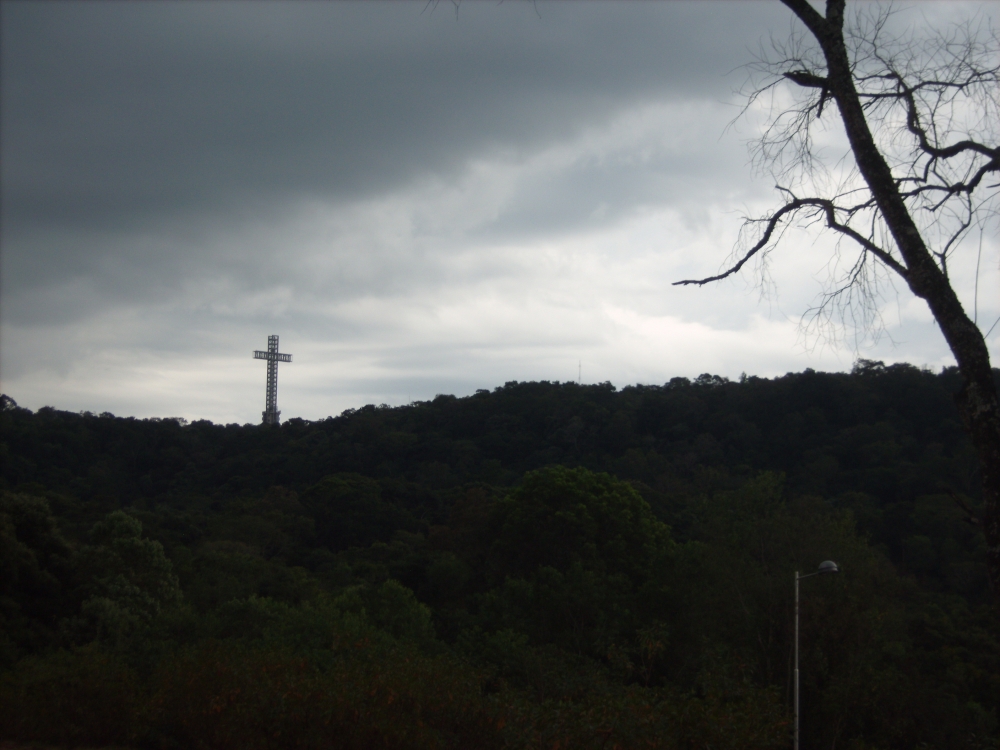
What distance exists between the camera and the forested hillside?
22.1 ft

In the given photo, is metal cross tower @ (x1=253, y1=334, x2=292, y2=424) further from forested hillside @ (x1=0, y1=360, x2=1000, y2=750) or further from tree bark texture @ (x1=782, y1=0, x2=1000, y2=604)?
tree bark texture @ (x1=782, y1=0, x2=1000, y2=604)

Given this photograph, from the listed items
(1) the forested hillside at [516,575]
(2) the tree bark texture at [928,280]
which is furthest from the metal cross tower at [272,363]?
(2) the tree bark texture at [928,280]

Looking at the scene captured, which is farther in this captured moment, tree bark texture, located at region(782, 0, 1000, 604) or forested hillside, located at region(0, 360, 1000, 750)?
forested hillside, located at region(0, 360, 1000, 750)

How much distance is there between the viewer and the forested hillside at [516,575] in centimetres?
673

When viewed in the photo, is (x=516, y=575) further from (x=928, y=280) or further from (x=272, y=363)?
(x=272, y=363)

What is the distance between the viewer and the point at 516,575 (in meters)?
31.8

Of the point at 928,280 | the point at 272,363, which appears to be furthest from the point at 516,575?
the point at 272,363

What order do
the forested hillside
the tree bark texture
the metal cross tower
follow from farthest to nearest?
the metal cross tower
the forested hillside
the tree bark texture

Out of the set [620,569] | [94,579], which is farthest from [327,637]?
[620,569]

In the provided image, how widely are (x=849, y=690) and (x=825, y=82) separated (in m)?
18.0

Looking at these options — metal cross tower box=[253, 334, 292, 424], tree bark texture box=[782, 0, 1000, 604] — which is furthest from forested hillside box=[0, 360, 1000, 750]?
metal cross tower box=[253, 334, 292, 424]

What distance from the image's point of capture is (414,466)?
6191 centimetres

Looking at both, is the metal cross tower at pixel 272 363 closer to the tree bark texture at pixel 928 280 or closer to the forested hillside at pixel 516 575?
the forested hillside at pixel 516 575

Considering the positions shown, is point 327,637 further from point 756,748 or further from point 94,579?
point 756,748
